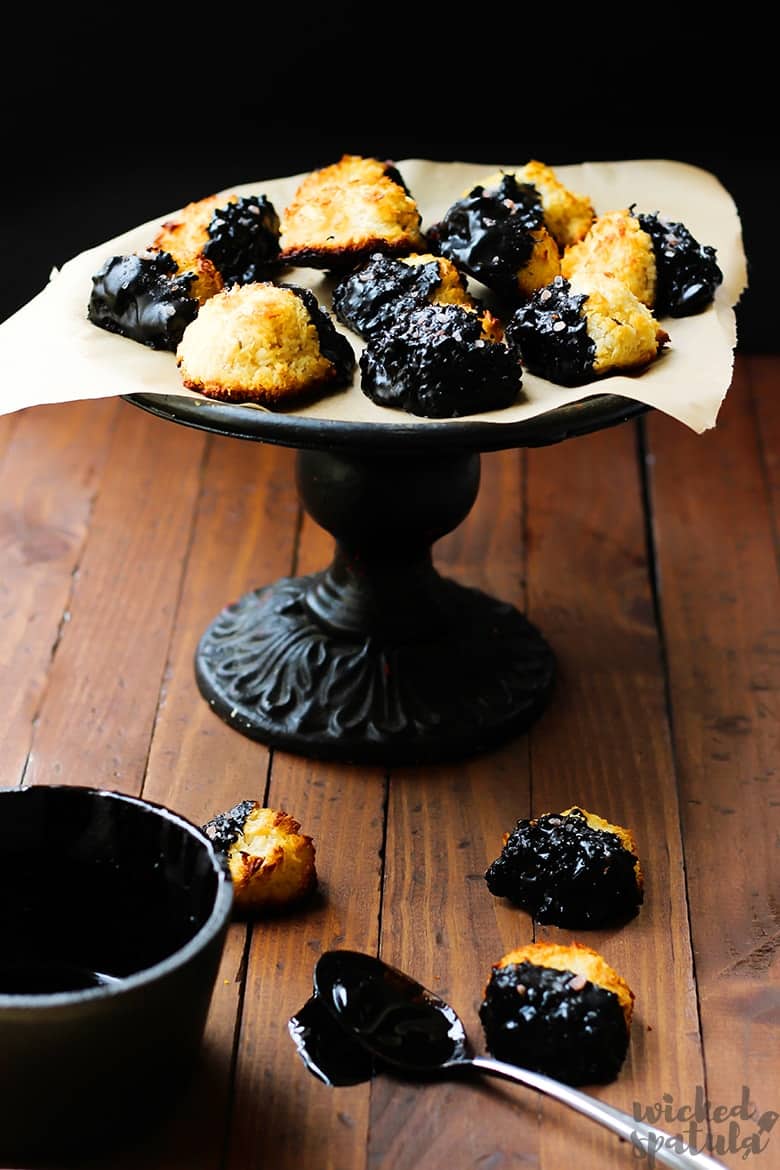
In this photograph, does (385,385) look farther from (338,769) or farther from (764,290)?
(764,290)

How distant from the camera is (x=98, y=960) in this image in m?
1.63

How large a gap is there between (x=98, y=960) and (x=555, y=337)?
0.86m

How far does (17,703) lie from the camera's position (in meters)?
2.19

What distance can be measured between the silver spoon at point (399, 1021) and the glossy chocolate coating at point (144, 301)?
2.50 feet

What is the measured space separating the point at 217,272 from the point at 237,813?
0.68 m

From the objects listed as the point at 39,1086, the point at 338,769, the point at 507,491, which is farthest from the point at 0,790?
the point at 507,491

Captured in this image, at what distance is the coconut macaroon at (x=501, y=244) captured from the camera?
198 cm

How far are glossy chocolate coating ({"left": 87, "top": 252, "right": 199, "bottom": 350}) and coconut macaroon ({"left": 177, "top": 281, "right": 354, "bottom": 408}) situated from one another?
0.17 feet

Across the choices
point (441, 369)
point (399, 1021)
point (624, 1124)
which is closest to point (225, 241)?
point (441, 369)

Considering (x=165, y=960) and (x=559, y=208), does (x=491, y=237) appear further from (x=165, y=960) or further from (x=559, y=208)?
(x=165, y=960)

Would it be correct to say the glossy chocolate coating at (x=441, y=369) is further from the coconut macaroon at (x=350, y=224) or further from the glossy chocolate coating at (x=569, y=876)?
the glossy chocolate coating at (x=569, y=876)

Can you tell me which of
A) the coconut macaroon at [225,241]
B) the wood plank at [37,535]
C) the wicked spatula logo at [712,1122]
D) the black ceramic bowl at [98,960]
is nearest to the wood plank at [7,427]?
the wood plank at [37,535]

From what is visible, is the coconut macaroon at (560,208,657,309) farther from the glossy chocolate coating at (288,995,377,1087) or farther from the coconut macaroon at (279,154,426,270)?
the glossy chocolate coating at (288,995,377,1087)

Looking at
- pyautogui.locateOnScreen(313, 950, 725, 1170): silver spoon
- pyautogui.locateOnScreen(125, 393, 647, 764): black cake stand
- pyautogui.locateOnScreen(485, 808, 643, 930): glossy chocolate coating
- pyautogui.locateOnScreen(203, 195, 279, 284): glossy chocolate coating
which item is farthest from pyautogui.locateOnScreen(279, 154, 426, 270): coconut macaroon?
pyautogui.locateOnScreen(313, 950, 725, 1170): silver spoon
